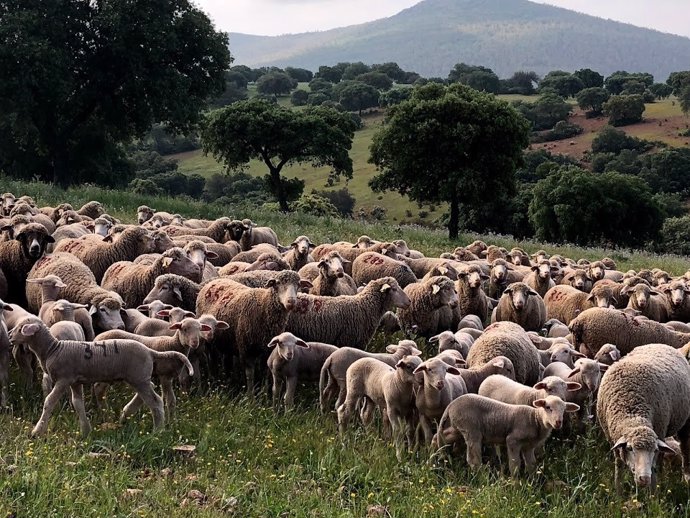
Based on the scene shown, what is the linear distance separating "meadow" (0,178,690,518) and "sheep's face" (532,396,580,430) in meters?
0.57

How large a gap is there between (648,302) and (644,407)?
7168 millimetres

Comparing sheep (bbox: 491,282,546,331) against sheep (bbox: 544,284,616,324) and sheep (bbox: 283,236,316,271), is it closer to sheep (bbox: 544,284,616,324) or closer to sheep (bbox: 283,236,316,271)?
sheep (bbox: 544,284,616,324)

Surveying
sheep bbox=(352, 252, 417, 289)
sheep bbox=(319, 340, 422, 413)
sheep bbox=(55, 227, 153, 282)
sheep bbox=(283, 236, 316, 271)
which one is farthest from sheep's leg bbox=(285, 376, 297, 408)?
sheep bbox=(283, 236, 316, 271)

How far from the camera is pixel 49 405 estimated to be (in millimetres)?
7184

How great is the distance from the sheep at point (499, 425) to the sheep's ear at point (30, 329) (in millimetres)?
4049

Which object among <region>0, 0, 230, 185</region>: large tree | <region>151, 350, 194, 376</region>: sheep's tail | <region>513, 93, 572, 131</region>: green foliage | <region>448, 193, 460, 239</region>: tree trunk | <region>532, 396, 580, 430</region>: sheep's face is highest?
<region>0, 0, 230, 185</region>: large tree

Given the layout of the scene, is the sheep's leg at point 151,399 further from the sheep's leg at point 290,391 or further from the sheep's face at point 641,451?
the sheep's face at point 641,451

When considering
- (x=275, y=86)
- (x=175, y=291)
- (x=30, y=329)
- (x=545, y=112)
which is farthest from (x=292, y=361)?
(x=275, y=86)

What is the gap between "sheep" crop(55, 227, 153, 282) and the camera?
12.8 metres

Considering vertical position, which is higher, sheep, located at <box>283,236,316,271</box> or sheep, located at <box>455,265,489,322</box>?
sheep, located at <box>283,236,316,271</box>

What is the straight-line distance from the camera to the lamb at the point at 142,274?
11414 mm

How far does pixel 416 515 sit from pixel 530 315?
7.41 metres

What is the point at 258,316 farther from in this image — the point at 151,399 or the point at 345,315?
the point at 151,399

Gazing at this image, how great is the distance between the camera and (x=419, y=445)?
8156 millimetres
